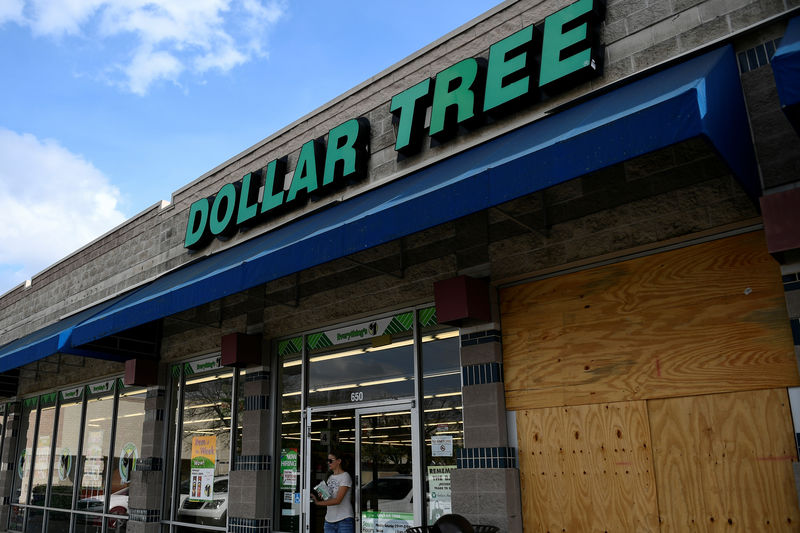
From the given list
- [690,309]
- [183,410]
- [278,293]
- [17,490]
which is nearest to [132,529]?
[183,410]

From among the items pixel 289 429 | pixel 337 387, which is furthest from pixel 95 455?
pixel 337 387

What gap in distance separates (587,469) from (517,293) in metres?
1.99

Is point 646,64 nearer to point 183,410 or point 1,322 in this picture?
point 183,410

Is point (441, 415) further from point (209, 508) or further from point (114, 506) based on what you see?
point (114, 506)

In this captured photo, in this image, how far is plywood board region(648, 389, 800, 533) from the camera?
5273 mm

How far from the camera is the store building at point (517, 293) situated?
5.45m

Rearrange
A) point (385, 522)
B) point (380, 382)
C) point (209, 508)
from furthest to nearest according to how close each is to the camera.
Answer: point (209, 508) → point (380, 382) → point (385, 522)

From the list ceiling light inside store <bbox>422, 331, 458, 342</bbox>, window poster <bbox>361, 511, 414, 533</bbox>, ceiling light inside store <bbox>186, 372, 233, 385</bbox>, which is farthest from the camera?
ceiling light inside store <bbox>186, 372, 233, 385</bbox>

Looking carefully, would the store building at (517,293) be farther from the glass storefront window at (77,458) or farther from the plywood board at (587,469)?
the glass storefront window at (77,458)

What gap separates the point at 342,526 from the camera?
8.14 metres

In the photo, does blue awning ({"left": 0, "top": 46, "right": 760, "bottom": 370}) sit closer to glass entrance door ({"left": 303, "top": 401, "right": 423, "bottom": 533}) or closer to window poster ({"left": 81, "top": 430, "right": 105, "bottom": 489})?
glass entrance door ({"left": 303, "top": 401, "right": 423, "bottom": 533})

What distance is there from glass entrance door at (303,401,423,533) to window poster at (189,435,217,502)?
2.39 m

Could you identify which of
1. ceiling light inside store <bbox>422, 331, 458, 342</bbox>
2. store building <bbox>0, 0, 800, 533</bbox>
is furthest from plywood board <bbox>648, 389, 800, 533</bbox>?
ceiling light inside store <bbox>422, 331, 458, 342</bbox>

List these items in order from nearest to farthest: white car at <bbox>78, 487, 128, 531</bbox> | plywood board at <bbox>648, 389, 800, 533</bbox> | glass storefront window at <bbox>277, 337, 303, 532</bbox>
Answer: plywood board at <bbox>648, 389, 800, 533</bbox> → glass storefront window at <bbox>277, 337, 303, 532</bbox> → white car at <bbox>78, 487, 128, 531</bbox>
